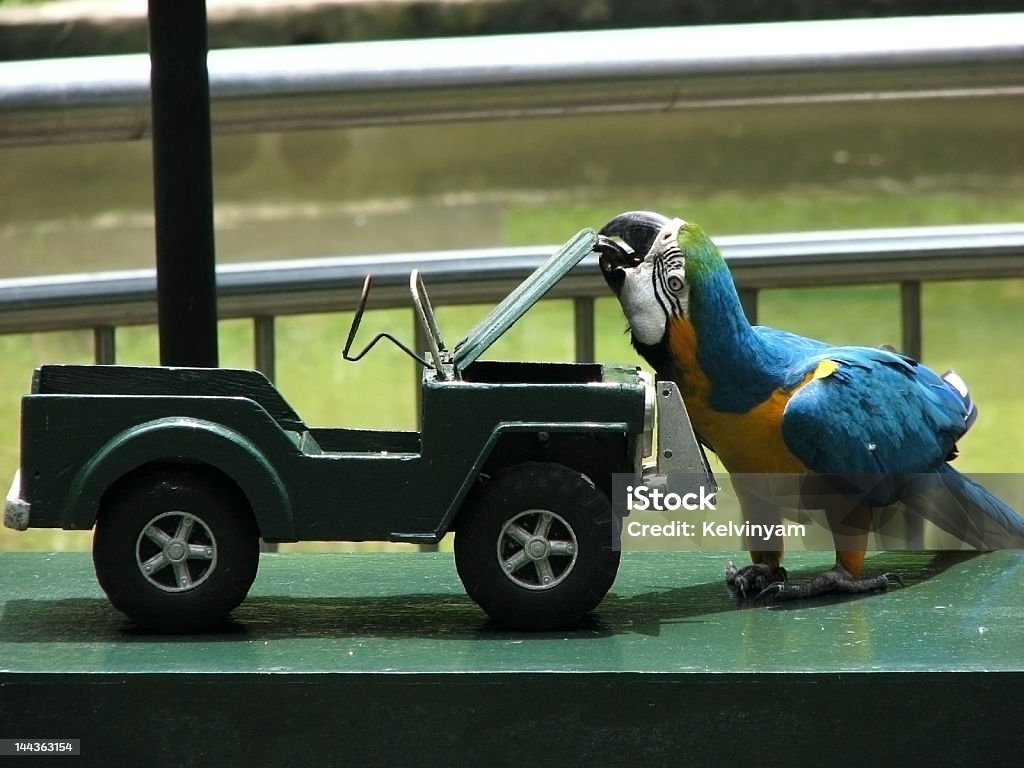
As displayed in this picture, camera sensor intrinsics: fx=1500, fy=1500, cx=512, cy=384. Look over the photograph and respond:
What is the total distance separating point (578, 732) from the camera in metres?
0.89

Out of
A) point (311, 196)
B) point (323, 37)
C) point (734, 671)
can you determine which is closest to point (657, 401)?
point (734, 671)

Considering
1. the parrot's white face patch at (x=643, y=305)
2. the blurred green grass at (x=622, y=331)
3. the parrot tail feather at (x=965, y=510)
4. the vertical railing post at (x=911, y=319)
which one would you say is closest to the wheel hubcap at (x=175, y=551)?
the parrot's white face patch at (x=643, y=305)

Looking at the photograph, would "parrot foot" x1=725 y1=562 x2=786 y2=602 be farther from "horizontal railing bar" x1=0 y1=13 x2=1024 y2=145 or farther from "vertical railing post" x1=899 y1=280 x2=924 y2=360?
"horizontal railing bar" x1=0 y1=13 x2=1024 y2=145

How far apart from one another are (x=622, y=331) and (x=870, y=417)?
1.98 m

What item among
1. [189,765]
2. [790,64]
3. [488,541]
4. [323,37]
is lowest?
[189,765]

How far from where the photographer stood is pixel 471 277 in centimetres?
145

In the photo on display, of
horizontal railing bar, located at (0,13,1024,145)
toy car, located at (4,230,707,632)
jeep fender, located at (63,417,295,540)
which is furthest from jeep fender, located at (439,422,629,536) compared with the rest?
horizontal railing bar, located at (0,13,1024,145)

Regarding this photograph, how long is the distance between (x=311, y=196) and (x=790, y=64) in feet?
11.8

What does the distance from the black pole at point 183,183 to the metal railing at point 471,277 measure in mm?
329

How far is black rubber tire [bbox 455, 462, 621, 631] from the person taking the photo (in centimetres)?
94

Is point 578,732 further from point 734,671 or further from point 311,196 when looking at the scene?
point 311,196

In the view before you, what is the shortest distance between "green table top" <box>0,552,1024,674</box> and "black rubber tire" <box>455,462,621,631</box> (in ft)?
0.07

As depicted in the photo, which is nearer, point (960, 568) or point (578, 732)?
point (578, 732)

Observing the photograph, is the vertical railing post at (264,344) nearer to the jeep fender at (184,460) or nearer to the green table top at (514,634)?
the green table top at (514,634)
